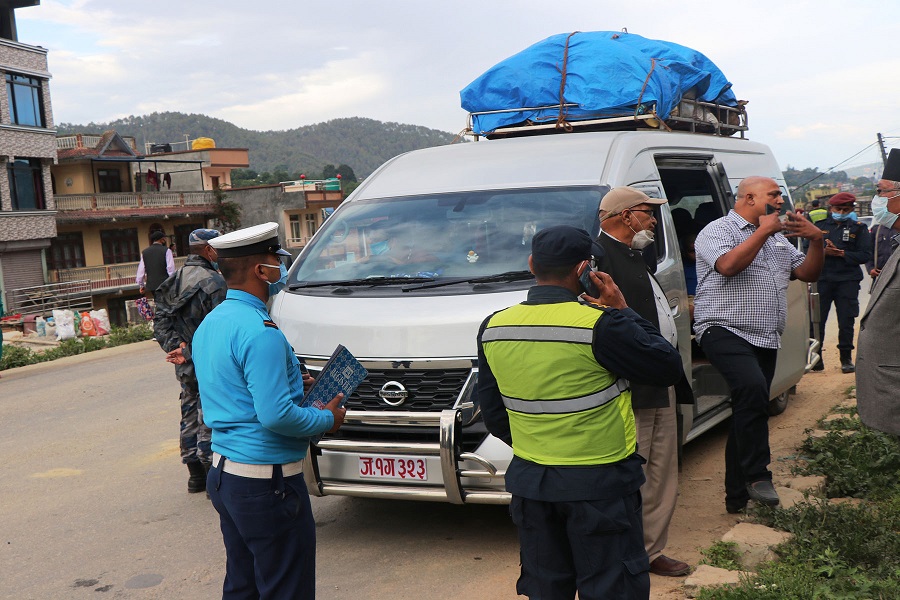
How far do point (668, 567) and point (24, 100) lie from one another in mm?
38728

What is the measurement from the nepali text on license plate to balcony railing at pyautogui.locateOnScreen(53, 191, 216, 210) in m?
39.7

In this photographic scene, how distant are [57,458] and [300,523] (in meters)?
5.18

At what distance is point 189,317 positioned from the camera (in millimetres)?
5844

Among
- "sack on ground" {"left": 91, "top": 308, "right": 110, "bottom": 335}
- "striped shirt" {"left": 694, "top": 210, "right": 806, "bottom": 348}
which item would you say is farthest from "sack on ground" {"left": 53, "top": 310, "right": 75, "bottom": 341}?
"striped shirt" {"left": 694, "top": 210, "right": 806, "bottom": 348}

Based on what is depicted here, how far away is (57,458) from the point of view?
762 cm

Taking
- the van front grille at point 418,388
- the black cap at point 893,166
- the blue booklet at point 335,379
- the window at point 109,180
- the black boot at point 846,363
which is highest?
the window at point 109,180

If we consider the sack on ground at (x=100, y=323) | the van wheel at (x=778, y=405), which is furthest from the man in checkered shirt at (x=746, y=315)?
the sack on ground at (x=100, y=323)

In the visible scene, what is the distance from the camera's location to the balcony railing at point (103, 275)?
39.9 m

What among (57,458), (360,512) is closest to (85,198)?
(57,458)

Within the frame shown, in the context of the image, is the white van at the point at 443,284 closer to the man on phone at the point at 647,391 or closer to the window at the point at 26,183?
the man on phone at the point at 647,391

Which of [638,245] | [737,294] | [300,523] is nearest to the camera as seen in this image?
[300,523]

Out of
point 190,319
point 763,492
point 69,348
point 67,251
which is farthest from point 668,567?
point 67,251

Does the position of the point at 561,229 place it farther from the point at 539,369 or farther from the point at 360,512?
the point at 360,512

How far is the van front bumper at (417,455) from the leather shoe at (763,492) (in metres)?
1.57
